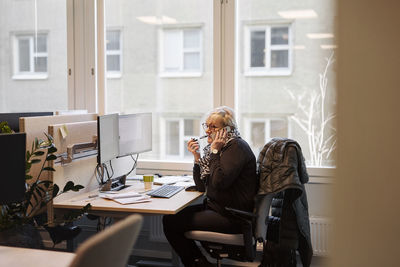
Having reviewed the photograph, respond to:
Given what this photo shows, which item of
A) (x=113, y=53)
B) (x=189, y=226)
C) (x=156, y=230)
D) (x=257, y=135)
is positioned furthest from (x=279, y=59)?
(x=156, y=230)

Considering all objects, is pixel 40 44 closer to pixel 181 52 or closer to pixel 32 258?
pixel 181 52

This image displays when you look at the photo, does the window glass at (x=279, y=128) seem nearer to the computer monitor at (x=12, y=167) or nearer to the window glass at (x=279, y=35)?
the window glass at (x=279, y=35)

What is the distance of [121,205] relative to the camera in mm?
2896

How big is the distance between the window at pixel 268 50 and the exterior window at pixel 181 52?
433 mm

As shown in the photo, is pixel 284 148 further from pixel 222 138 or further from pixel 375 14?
pixel 375 14

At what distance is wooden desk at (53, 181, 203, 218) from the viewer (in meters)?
2.82

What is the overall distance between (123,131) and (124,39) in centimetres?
121

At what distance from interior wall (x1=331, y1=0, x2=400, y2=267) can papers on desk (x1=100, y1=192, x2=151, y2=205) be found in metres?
2.46

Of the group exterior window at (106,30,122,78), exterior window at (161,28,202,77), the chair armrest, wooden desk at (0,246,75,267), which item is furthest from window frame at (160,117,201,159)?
wooden desk at (0,246,75,267)

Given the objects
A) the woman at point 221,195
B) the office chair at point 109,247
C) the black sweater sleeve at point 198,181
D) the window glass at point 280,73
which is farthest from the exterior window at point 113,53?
the office chair at point 109,247

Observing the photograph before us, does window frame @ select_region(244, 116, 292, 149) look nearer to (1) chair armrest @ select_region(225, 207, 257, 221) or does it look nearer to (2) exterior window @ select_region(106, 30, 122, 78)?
(1) chair armrest @ select_region(225, 207, 257, 221)

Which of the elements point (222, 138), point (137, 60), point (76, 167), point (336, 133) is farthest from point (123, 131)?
point (336, 133)

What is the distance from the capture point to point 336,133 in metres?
0.59

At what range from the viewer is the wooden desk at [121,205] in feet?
9.24
